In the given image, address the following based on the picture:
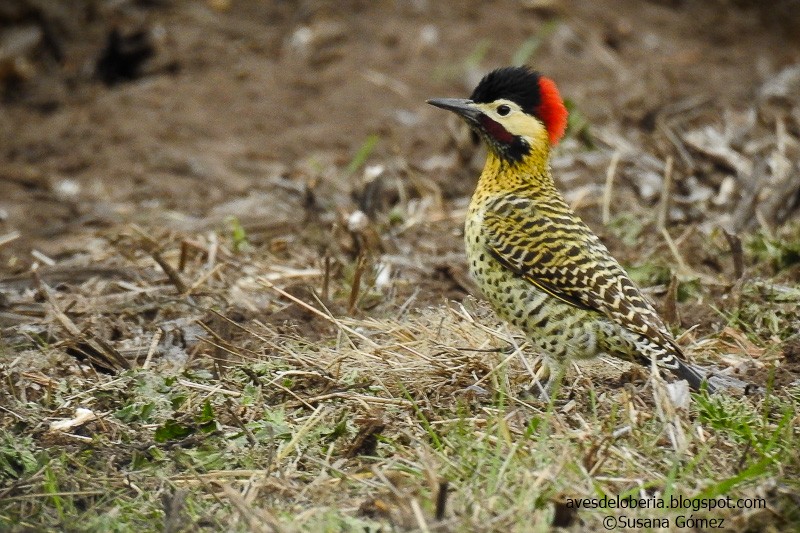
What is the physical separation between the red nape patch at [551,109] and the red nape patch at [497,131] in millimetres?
175

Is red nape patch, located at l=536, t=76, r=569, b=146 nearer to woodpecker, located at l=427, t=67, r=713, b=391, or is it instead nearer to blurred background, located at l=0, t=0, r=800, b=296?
woodpecker, located at l=427, t=67, r=713, b=391

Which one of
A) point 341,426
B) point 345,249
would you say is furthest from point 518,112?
point 341,426

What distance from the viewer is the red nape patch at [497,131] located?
5.54 metres


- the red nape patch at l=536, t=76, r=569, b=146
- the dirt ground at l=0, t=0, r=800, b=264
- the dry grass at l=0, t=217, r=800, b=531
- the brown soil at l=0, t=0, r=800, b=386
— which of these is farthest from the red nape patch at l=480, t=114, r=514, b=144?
the dirt ground at l=0, t=0, r=800, b=264

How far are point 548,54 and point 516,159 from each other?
4960mm

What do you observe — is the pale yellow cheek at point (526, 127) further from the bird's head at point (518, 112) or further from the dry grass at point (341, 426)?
the dry grass at point (341, 426)

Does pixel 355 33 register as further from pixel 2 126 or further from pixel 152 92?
pixel 2 126

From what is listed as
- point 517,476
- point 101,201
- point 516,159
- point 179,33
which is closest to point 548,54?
point 179,33

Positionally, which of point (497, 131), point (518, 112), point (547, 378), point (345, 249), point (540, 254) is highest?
point (518, 112)

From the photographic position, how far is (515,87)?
550cm

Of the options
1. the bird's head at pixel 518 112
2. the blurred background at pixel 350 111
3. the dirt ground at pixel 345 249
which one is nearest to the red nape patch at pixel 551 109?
the bird's head at pixel 518 112

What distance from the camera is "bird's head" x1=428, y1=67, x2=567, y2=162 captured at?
548 cm

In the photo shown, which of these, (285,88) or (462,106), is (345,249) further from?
(285,88)

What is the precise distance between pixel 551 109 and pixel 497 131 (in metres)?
0.28
